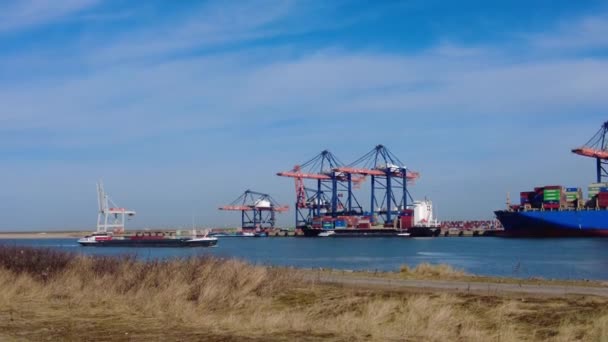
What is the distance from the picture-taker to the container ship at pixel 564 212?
307 ft

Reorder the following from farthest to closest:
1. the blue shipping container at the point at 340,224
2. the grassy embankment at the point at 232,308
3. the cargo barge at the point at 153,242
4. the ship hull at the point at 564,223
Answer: the blue shipping container at the point at 340,224, the ship hull at the point at 564,223, the cargo barge at the point at 153,242, the grassy embankment at the point at 232,308

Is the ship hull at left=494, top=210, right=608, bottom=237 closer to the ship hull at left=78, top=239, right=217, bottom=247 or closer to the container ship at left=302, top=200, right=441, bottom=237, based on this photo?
the container ship at left=302, top=200, right=441, bottom=237

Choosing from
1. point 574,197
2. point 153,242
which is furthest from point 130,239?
point 574,197

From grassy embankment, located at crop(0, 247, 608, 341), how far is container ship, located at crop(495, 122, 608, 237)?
82314 mm

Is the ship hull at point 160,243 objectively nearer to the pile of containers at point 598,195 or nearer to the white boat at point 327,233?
the white boat at point 327,233

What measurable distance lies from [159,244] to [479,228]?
76.9 meters

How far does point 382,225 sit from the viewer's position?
129000 millimetres

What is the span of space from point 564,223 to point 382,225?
40.3 meters

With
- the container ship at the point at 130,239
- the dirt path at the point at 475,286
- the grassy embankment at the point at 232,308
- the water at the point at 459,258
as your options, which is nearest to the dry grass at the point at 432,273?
the dirt path at the point at 475,286

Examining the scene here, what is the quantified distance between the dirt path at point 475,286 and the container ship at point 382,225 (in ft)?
336

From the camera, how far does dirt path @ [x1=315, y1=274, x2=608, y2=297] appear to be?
703 inches

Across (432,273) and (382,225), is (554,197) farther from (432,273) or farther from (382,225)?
(432,273)

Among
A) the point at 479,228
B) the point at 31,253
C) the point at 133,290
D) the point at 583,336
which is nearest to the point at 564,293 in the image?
the point at 583,336

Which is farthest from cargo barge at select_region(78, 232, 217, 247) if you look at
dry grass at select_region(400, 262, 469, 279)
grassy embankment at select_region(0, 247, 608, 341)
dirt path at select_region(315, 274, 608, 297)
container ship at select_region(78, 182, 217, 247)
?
grassy embankment at select_region(0, 247, 608, 341)
